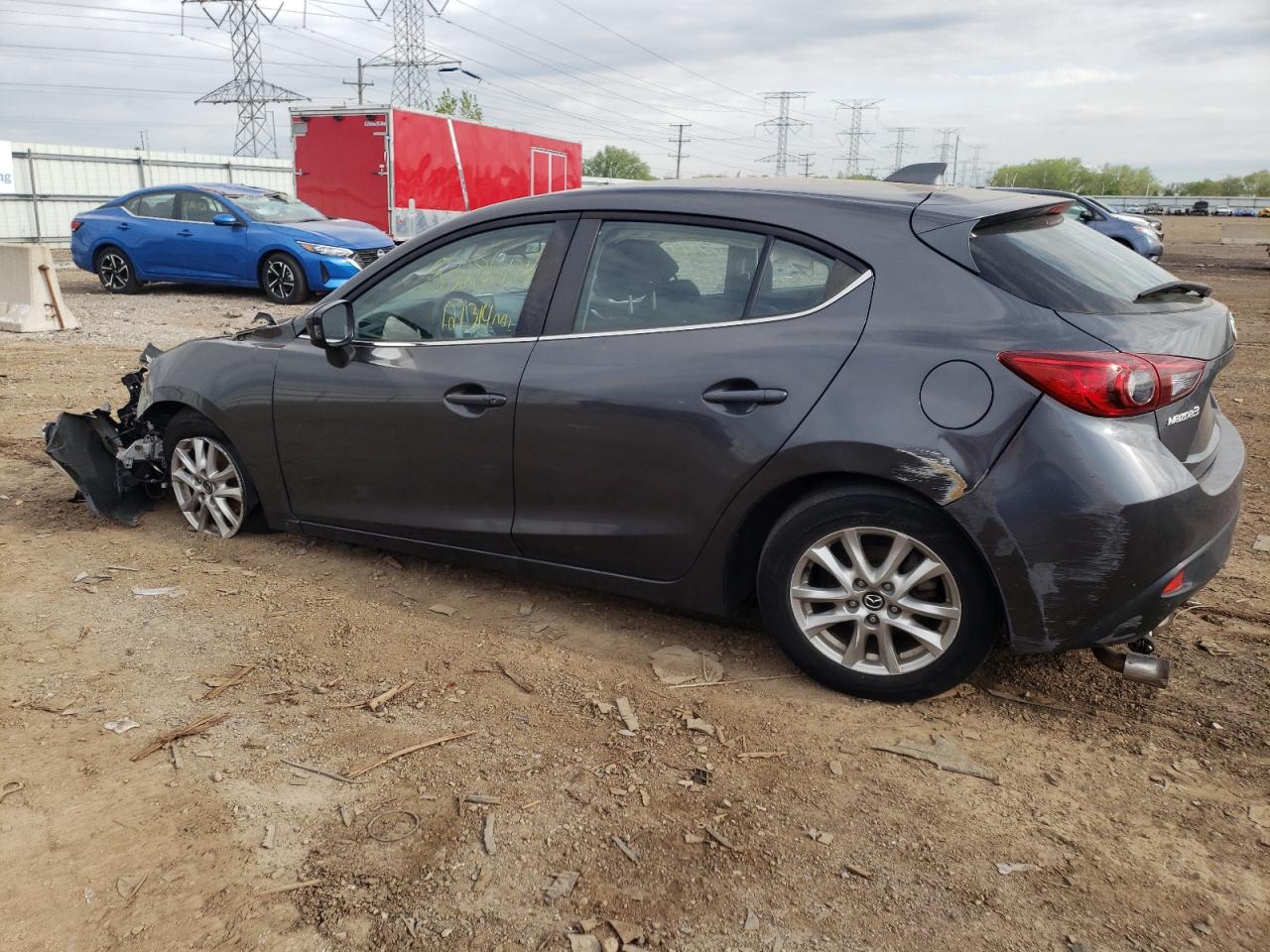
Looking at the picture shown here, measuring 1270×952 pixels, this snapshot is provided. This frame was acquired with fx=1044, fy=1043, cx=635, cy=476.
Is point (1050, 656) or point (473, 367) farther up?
point (473, 367)

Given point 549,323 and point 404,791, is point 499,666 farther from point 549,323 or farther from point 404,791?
point 549,323

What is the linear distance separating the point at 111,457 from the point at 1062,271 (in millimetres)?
4594

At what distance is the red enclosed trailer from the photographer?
57.9ft

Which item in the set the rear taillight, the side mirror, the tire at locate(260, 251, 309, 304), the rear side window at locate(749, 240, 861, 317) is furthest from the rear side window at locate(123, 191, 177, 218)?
the rear taillight

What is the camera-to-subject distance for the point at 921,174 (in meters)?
4.28

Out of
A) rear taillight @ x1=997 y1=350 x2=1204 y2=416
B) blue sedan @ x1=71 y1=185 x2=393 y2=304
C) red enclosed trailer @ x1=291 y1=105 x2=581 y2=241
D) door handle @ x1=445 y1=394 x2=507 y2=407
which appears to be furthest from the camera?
red enclosed trailer @ x1=291 y1=105 x2=581 y2=241

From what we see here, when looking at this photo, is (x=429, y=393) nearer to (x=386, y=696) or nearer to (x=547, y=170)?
(x=386, y=696)

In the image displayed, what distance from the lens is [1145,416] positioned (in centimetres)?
300

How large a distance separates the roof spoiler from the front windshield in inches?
489

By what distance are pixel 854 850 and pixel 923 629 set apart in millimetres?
815

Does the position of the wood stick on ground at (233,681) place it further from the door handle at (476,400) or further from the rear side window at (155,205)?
the rear side window at (155,205)

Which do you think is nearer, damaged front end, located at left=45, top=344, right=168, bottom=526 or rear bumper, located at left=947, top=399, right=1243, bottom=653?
rear bumper, located at left=947, top=399, right=1243, bottom=653

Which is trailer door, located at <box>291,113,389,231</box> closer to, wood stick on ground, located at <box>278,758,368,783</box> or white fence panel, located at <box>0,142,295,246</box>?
white fence panel, located at <box>0,142,295,246</box>

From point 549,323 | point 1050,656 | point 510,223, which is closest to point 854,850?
point 1050,656
